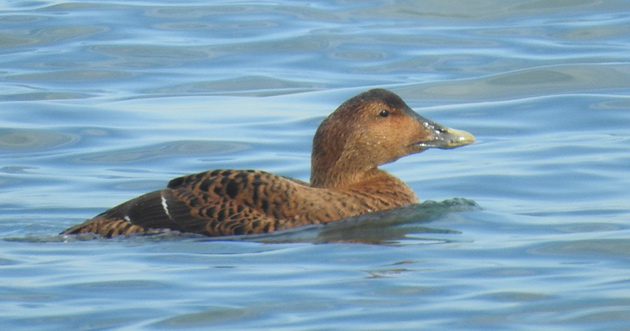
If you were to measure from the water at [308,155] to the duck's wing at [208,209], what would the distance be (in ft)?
0.42

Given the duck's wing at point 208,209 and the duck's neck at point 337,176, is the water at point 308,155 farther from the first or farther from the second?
the duck's neck at point 337,176

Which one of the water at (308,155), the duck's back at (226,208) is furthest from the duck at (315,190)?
the water at (308,155)

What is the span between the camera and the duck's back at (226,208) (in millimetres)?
8859

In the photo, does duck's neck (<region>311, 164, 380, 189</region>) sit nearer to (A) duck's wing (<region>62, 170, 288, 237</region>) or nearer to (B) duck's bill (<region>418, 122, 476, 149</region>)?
(B) duck's bill (<region>418, 122, 476, 149</region>)

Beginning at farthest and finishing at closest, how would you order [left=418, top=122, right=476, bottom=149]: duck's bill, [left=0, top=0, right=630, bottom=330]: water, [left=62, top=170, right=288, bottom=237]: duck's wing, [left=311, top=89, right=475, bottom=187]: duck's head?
1. [left=418, top=122, right=476, bottom=149]: duck's bill
2. [left=311, top=89, right=475, bottom=187]: duck's head
3. [left=62, top=170, right=288, bottom=237]: duck's wing
4. [left=0, top=0, right=630, bottom=330]: water

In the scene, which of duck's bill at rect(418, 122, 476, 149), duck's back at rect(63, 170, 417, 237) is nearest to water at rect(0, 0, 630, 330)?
duck's back at rect(63, 170, 417, 237)

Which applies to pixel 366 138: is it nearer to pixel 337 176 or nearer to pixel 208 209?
pixel 337 176

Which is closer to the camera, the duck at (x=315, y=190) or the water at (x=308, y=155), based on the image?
the water at (x=308, y=155)

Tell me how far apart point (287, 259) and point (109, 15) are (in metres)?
10.3

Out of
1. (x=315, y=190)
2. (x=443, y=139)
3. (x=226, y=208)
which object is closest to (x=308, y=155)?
(x=443, y=139)

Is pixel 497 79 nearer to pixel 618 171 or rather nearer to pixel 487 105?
pixel 487 105

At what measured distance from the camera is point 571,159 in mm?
11375

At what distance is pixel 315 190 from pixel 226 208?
1.82ft

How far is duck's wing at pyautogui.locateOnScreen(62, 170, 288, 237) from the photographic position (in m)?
8.85
